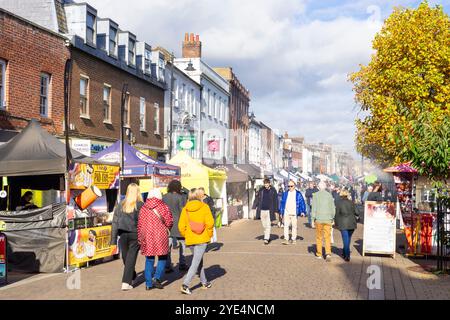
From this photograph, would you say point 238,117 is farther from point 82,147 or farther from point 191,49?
point 82,147

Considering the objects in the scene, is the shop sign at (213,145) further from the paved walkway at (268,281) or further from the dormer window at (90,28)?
the paved walkway at (268,281)

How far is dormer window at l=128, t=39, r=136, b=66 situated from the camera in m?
27.1

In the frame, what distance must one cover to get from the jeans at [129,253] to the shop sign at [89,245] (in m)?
2.34

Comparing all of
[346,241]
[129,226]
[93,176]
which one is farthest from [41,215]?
[346,241]

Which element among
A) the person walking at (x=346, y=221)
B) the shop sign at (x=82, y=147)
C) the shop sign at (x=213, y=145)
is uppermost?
the shop sign at (x=213, y=145)

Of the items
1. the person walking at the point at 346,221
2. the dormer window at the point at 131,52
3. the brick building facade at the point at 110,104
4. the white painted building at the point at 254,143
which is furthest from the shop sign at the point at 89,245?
the white painted building at the point at 254,143

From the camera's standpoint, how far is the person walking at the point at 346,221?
13.0 metres

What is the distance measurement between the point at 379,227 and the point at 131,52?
57.1 ft

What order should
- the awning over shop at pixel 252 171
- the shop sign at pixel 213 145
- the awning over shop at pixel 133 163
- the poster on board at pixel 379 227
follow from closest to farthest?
the poster on board at pixel 379 227 → the awning over shop at pixel 133 163 → the awning over shop at pixel 252 171 → the shop sign at pixel 213 145

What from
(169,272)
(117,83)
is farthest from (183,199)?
(117,83)

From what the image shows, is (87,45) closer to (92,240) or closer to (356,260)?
(92,240)

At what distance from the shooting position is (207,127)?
139 feet

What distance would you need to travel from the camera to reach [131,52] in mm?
27375

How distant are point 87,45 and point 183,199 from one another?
13.1m
